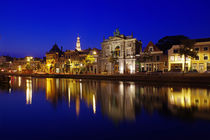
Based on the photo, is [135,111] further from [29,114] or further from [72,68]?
[72,68]

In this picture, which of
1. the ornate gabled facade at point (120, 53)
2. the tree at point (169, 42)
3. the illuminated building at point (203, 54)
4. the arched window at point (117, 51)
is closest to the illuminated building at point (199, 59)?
the illuminated building at point (203, 54)

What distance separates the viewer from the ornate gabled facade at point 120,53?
5456cm

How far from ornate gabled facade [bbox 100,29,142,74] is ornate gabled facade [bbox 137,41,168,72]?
529cm

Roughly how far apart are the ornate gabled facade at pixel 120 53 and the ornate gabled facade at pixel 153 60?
5.29 m

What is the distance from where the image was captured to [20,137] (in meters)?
6.34

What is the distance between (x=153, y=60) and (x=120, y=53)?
14.1 m

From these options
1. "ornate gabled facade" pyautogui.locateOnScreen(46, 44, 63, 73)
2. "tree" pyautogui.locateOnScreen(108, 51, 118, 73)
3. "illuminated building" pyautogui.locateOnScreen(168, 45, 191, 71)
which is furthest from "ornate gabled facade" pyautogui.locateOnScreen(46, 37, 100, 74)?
"illuminated building" pyautogui.locateOnScreen(168, 45, 191, 71)

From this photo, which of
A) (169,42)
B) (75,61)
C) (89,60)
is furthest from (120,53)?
(169,42)

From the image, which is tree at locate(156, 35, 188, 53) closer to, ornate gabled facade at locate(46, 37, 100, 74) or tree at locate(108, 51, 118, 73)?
tree at locate(108, 51, 118, 73)

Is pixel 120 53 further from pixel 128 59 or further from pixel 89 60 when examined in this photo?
pixel 89 60

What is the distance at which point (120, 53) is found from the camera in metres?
57.4

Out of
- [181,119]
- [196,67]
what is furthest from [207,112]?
[196,67]

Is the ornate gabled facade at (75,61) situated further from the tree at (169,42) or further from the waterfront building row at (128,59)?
the tree at (169,42)

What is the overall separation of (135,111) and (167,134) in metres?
3.63
